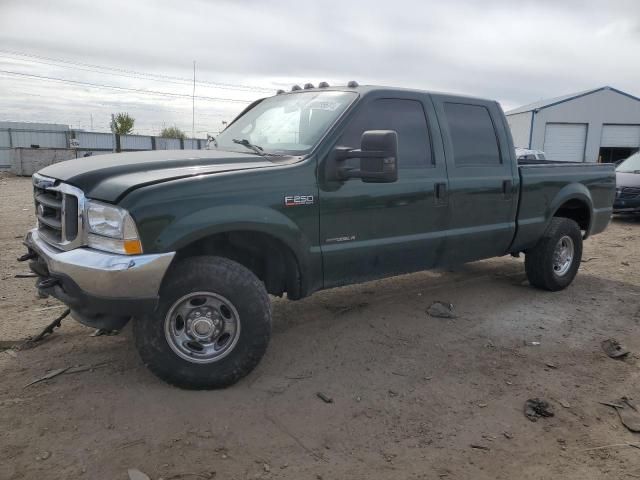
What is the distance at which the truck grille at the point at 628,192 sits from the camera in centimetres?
1185

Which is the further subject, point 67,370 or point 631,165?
point 631,165

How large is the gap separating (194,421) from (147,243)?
106 cm

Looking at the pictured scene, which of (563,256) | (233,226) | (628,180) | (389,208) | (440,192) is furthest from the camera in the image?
(628,180)

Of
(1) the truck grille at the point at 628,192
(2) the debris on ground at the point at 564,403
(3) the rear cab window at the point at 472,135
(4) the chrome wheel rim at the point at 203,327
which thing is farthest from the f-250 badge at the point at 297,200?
(1) the truck grille at the point at 628,192

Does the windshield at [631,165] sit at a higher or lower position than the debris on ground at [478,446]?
higher

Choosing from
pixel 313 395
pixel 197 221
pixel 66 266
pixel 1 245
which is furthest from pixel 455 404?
pixel 1 245

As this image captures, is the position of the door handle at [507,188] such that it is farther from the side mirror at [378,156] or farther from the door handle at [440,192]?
the side mirror at [378,156]

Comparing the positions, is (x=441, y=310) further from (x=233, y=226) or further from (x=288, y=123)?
(x=233, y=226)

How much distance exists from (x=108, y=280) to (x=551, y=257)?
4.65 m

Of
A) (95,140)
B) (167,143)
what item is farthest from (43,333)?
(95,140)

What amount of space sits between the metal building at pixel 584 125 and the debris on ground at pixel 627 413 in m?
30.4

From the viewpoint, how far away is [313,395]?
3514mm


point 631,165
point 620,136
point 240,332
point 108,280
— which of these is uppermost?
point 620,136

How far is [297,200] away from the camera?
145 inches
